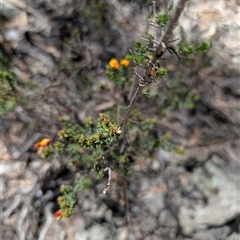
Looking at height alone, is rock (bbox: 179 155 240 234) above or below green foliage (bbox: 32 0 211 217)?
below

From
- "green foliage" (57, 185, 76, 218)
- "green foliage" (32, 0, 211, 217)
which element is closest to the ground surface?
"green foliage" (32, 0, 211, 217)

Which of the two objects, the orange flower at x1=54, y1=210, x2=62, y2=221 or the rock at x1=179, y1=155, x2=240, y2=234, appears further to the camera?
the rock at x1=179, y1=155, x2=240, y2=234

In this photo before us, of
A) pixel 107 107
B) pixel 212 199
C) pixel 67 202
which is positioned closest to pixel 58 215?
pixel 67 202

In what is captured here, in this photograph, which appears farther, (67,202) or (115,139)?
(115,139)

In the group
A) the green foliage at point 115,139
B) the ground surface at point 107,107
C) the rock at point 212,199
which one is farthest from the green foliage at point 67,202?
the rock at point 212,199

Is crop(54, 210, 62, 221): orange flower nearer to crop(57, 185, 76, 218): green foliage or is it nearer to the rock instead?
crop(57, 185, 76, 218): green foliage

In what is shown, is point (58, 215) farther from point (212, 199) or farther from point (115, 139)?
point (212, 199)

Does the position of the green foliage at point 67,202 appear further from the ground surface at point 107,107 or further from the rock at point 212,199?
the rock at point 212,199

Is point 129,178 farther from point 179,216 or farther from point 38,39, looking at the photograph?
point 38,39
